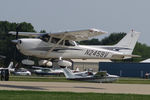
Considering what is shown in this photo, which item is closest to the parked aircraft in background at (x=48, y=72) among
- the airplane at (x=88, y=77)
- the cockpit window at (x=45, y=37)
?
the airplane at (x=88, y=77)

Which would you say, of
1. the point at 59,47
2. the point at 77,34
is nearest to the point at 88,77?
the point at 59,47

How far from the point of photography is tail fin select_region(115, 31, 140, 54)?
1720 inches

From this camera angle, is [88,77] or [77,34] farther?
[88,77]

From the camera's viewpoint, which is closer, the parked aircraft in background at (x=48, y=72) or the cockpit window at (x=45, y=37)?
the cockpit window at (x=45, y=37)

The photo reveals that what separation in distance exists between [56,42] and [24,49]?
2.87 m

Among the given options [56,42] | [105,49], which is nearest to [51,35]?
[56,42]

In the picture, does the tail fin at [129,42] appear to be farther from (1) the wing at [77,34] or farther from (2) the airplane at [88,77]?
(1) the wing at [77,34]

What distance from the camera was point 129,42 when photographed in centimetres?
4431

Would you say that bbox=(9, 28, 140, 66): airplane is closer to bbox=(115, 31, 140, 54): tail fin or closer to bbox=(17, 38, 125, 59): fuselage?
bbox=(17, 38, 125, 59): fuselage

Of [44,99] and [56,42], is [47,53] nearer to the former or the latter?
[56,42]

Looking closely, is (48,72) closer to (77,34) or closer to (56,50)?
(56,50)

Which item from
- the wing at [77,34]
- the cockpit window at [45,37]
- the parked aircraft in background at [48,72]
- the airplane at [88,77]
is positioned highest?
the wing at [77,34]

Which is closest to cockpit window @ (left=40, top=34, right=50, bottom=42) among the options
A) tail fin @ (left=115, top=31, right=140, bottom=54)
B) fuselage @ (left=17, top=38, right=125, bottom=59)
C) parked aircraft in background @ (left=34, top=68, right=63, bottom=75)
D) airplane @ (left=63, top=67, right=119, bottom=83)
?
fuselage @ (left=17, top=38, right=125, bottom=59)

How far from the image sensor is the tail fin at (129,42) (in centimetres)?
4370
